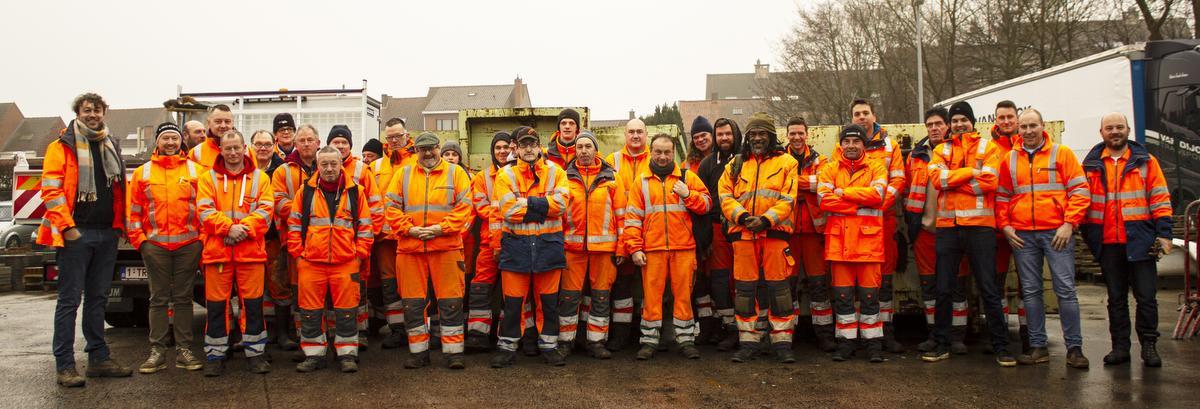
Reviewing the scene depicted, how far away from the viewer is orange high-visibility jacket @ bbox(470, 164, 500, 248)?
6078mm

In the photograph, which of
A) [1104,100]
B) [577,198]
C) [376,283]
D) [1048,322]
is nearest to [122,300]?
[376,283]

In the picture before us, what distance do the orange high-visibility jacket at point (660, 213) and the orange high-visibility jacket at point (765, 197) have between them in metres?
0.25

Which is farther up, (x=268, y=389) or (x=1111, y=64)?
(x=1111, y=64)

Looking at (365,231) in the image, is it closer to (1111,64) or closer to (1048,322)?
(1048,322)

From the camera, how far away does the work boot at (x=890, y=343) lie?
20.6 ft

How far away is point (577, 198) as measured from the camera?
6102mm

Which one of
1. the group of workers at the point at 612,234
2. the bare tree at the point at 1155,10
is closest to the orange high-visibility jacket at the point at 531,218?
the group of workers at the point at 612,234

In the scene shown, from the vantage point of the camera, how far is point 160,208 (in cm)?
555

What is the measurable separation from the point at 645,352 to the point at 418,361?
1713 mm

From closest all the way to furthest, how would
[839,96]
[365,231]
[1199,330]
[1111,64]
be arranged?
[365,231], [1199,330], [1111,64], [839,96]

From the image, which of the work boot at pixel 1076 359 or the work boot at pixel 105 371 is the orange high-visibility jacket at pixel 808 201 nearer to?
the work boot at pixel 1076 359

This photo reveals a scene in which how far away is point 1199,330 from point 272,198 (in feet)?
25.5

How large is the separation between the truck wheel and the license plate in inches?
33.3

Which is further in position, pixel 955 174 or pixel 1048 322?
pixel 1048 322
